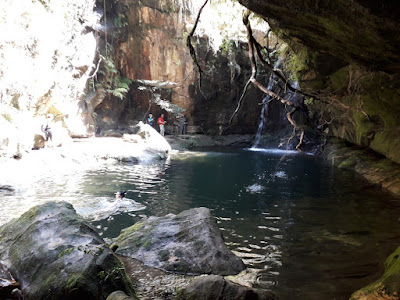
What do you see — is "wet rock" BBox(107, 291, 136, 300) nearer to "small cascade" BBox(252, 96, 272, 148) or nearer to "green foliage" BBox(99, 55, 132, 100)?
"green foliage" BBox(99, 55, 132, 100)

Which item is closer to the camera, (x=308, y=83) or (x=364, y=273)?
(x=364, y=273)

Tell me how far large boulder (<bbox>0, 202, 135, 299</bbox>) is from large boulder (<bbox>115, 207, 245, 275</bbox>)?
1.05 metres

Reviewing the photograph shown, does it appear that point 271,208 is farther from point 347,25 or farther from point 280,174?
point 280,174

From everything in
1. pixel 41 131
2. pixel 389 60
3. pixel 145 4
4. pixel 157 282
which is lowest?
pixel 157 282

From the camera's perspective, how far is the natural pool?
468cm

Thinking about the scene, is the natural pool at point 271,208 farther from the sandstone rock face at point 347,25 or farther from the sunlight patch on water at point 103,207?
the sandstone rock face at point 347,25

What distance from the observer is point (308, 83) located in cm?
1105

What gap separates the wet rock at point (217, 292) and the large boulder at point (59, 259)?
2.79 feet

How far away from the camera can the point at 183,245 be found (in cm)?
504

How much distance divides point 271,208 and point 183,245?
13.0ft

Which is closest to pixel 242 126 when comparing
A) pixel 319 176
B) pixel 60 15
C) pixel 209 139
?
pixel 209 139

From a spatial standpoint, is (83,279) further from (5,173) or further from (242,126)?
(242,126)

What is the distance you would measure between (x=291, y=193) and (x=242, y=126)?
17.2m

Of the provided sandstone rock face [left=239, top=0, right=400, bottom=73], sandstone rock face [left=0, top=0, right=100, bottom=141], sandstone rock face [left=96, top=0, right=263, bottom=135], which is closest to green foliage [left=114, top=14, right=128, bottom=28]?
sandstone rock face [left=96, top=0, right=263, bottom=135]
